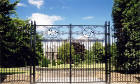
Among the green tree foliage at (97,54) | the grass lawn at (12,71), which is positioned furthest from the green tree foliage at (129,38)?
the grass lawn at (12,71)

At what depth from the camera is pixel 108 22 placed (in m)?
8.66

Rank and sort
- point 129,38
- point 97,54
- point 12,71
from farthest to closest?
point 97,54 → point 129,38 → point 12,71

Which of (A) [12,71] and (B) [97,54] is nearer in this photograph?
(A) [12,71]

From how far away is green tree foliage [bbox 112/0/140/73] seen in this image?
39.6ft

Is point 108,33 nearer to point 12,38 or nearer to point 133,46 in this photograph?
point 133,46

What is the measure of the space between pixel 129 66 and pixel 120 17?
4.00 m

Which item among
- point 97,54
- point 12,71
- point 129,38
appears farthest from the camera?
point 97,54

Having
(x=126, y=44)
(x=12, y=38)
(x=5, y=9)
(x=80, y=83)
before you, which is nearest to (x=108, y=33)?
(x=80, y=83)

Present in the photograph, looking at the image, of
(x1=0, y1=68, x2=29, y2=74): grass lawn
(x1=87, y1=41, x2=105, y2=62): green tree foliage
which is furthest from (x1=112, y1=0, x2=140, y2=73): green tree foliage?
(x1=0, y1=68, x2=29, y2=74): grass lawn

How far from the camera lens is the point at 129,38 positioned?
1235cm

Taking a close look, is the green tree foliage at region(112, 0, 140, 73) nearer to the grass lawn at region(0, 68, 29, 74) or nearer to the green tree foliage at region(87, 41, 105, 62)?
the green tree foliage at region(87, 41, 105, 62)

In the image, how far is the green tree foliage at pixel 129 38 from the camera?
12078mm

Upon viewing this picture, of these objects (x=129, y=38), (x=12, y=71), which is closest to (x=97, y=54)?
(x=129, y=38)

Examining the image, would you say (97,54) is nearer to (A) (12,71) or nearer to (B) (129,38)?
(B) (129,38)
